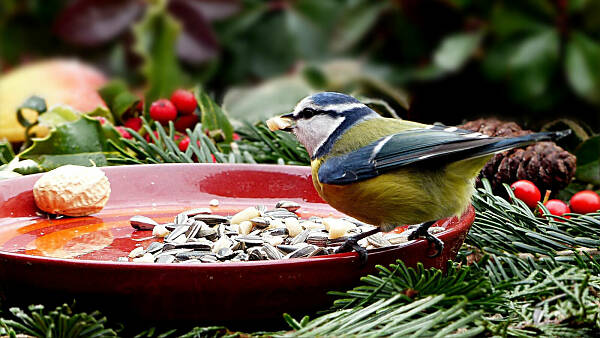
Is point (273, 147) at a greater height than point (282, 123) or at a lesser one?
lesser

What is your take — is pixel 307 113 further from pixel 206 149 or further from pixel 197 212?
pixel 206 149

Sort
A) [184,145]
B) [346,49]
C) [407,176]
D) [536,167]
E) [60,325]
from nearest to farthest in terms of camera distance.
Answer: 1. [60,325]
2. [407,176]
3. [536,167]
4. [184,145]
5. [346,49]

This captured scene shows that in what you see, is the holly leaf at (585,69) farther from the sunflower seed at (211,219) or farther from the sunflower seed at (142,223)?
the sunflower seed at (142,223)

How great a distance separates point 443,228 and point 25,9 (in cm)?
161

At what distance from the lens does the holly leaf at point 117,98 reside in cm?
165

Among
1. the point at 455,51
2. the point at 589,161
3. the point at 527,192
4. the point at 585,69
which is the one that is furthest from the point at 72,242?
the point at 585,69

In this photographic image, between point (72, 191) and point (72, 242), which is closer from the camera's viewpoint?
point (72, 242)

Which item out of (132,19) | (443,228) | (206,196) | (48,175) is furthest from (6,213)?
(132,19)

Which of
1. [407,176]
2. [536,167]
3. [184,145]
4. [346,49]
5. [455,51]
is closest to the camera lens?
[407,176]

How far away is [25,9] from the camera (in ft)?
7.38

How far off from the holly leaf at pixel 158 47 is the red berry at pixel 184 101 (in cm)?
25

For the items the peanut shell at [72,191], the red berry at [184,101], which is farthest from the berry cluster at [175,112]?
the peanut shell at [72,191]

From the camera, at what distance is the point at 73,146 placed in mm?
1426

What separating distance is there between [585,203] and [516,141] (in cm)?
45
